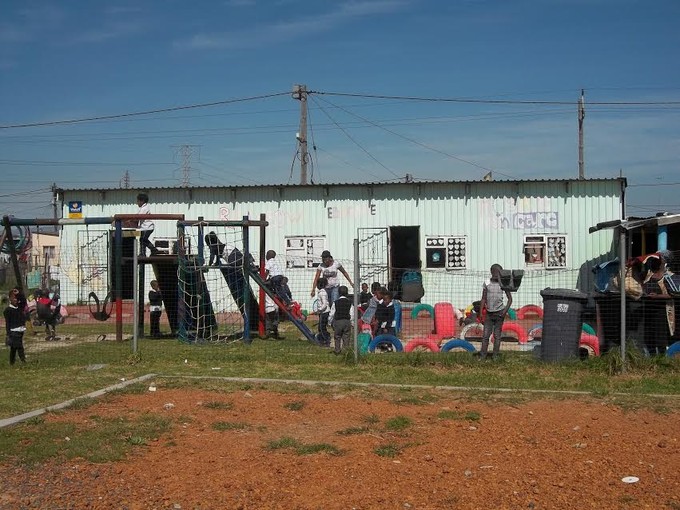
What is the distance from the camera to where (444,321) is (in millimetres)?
16312

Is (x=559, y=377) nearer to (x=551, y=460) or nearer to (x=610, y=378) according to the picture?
(x=610, y=378)

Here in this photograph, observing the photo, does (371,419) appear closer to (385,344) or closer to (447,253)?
(385,344)

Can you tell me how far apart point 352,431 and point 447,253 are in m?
17.1

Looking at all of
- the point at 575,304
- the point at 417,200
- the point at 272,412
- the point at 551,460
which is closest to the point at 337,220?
the point at 417,200

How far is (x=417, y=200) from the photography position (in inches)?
982

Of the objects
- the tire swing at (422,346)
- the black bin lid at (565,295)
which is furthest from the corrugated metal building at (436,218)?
the black bin lid at (565,295)

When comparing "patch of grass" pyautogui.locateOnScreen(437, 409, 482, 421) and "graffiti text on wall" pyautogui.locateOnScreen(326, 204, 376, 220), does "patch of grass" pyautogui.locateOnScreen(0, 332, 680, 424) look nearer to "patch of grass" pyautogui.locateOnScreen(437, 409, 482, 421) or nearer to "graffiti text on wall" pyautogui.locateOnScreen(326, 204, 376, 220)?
"patch of grass" pyautogui.locateOnScreen(437, 409, 482, 421)

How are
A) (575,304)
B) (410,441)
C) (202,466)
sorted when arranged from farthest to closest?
(575,304) < (410,441) < (202,466)

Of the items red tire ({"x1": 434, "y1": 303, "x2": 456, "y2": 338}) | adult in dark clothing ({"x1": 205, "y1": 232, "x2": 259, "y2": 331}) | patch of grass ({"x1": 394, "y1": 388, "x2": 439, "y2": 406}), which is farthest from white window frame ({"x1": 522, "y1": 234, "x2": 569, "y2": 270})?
patch of grass ({"x1": 394, "y1": 388, "x2": 439, "y2": 406})

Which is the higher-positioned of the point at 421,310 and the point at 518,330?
the point at 421,310

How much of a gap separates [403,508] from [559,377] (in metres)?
6.33

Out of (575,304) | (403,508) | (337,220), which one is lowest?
(403,508)

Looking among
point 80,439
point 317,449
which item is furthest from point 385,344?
point 80,439

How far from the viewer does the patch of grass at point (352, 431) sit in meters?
7.94
